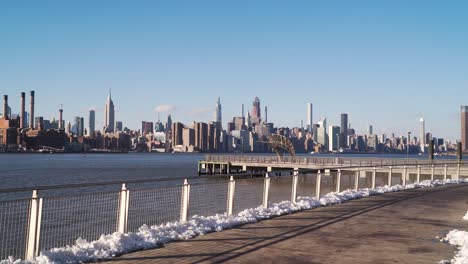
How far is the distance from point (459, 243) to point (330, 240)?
268 centimetres

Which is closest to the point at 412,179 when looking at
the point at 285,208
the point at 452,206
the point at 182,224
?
the point at 452,206

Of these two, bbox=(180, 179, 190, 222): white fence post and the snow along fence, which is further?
bbox=(180, 179, 190, 222): white fence post

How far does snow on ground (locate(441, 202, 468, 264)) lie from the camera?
8.76 metres

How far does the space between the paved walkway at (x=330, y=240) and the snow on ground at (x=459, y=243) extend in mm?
209

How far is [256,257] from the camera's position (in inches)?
354

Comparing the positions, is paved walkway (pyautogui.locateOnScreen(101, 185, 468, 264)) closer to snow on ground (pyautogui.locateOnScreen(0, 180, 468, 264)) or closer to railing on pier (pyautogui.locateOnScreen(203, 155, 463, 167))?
snow on ground (pyautogui.locateOnScreen(0, 180, 468, 264))

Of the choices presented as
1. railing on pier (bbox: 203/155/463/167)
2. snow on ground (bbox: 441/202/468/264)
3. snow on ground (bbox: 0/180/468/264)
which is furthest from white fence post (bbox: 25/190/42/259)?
railing on pier (bbox: 203/155/463/167)

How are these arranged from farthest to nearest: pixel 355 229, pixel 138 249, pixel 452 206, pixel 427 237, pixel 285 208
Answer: pixel 452 206
pixel 285 208
pixel 355 229
pixel 427 237
pixel 138 249

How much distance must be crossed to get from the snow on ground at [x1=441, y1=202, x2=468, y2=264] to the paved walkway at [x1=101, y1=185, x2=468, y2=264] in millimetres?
209

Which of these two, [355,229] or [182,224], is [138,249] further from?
[355,229]

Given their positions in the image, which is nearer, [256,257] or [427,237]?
[256,257]

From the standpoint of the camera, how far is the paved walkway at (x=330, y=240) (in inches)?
355

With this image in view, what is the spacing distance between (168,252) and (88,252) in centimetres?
145

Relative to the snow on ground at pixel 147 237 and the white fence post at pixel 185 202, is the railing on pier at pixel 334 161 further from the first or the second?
the white fence post at pixel 185 202
